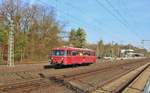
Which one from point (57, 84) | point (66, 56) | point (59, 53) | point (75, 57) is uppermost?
point (59, 53)

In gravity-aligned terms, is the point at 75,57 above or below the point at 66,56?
below

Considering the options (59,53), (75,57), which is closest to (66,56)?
(59,53)

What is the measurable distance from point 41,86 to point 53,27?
5958 centimetres

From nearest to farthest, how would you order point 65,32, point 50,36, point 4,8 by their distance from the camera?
1. point 4,8
2. point 50,36
3. point 65,32

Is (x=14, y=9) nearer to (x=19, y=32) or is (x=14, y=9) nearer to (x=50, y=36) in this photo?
(x=19, y=32)

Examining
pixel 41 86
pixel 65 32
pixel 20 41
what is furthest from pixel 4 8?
pixel 41 86

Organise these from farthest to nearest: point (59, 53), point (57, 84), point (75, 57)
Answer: point (75, 57), point (59, 53), point (57, 84)

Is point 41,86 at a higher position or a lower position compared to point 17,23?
lower

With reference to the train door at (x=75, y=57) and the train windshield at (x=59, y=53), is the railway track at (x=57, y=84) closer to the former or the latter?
the train windshield at (x=59, y=53)

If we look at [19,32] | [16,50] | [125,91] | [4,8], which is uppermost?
[4,8]

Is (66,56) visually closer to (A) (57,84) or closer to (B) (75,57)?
(B) (75,57)

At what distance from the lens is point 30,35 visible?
71.6 m

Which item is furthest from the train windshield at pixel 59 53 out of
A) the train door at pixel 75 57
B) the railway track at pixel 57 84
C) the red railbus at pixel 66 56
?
the railway track at pixel 57 84

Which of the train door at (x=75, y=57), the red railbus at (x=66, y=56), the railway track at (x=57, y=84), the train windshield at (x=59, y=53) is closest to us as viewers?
the railway track at (x=57, y=84)
